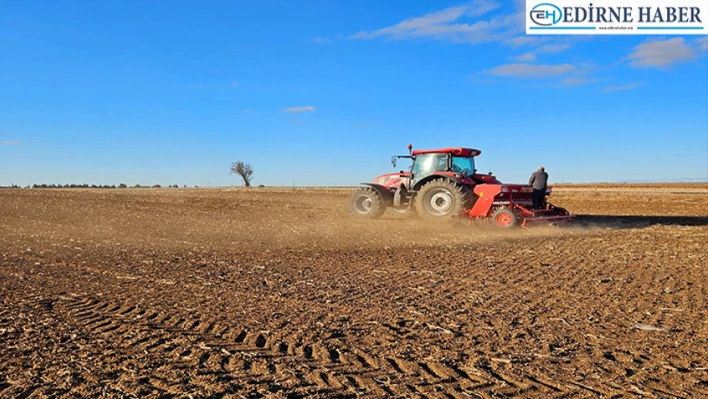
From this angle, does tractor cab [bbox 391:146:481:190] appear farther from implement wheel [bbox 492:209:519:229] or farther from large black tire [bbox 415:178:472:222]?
implement wheel [bbox 492:209:519:229]

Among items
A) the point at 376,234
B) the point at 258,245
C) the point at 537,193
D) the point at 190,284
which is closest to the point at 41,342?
the point at 190,284

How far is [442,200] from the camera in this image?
14.1 metres

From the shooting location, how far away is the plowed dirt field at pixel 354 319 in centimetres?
365

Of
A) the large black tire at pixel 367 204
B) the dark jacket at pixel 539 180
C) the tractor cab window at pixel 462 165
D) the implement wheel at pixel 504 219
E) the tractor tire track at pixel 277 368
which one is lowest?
the tractor tire track at pixel 277 368

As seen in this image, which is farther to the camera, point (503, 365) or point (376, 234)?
point (376, 234)

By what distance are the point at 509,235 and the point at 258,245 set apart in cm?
572

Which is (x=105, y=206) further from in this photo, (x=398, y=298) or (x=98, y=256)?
(x=398, y=298)

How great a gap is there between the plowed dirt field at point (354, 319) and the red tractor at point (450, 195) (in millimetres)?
2296

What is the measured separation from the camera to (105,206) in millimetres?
19672

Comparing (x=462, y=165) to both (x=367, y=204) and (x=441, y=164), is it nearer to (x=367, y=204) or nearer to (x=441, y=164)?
(x=441, y=164)

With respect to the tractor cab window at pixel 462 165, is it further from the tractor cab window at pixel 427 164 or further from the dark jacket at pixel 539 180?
the dark jacket at pixel 539 180

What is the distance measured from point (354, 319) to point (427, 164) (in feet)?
33.9

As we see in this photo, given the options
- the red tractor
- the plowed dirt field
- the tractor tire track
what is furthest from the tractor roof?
the tractor tire track

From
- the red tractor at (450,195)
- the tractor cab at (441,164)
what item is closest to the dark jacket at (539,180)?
the red tractor at (450,195)
